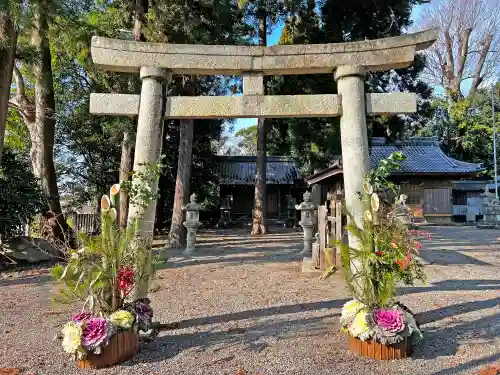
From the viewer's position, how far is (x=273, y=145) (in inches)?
771

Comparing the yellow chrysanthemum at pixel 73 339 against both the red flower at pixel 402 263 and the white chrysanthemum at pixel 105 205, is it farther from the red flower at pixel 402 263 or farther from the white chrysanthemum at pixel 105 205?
the red flower at pixel 402 263

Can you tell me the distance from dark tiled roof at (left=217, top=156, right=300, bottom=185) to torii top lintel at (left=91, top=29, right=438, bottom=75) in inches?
682

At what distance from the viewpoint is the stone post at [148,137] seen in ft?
13.3

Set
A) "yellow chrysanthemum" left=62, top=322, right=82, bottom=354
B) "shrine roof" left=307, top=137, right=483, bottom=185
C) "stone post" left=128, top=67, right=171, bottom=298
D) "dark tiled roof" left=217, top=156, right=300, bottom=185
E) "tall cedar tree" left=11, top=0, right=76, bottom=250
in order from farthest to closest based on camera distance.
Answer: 1. "dark tiled roof" left=217, top=156, right=300, bottom=185
2. "shrine roof" left=307, top=137, right=483, bottom=185
3. "tall cedar tree" left=11, top=0, right=76, bottom=250
4. "stone post" left=128, top=67, right=171, bottom=298
5. "yellow chrysanthemum" left=62, top=322, right=82, bottom=354

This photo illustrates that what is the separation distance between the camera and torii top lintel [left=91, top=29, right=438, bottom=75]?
440cm

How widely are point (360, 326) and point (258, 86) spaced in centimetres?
288

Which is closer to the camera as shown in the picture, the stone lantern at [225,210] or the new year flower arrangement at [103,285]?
the new year flower arrangement at [103,285]

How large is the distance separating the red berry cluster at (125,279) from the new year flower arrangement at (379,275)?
2.00 metres

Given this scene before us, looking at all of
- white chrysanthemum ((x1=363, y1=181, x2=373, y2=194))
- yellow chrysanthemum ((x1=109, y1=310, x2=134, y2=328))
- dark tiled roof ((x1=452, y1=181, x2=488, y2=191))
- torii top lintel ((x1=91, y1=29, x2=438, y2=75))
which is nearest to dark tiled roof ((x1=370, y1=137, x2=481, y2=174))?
dark tiled roof ((x1=452, y1=181, x2=488, y2=191))

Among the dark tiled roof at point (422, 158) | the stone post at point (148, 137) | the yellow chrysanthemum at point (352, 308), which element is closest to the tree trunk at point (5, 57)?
the stone post at point (148, 137)

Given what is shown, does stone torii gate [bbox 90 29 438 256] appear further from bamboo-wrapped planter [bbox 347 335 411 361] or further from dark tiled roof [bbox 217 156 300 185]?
dark tiled roof [bbox 217 156 300 185]

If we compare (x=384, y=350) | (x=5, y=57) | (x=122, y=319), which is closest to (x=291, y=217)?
(x=5, y=57)

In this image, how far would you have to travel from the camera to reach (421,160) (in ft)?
69.5

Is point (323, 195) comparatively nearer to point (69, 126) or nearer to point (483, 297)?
point (69, 126)
